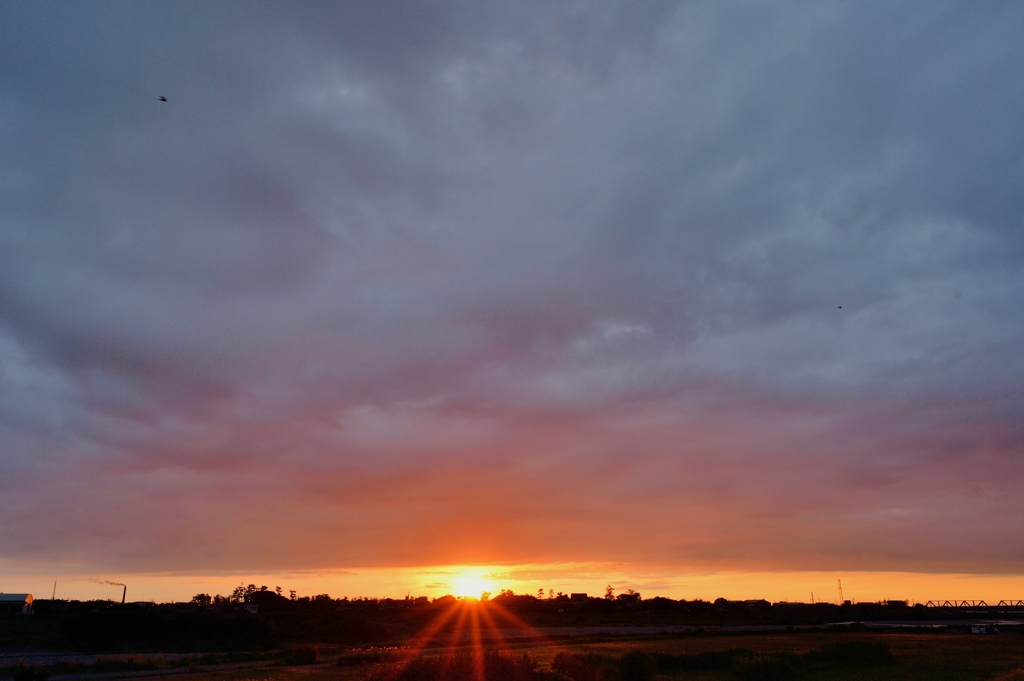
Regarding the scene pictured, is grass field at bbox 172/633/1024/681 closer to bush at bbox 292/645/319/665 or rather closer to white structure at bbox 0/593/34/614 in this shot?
bush at bbox 292/645/319/665

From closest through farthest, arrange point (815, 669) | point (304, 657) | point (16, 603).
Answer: point (815, 669), point (304, 657), point (16, 603)

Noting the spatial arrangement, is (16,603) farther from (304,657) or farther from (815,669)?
(815,669)

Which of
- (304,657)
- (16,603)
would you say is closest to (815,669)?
(304,657)

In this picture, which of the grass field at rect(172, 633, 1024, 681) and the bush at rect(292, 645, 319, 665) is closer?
the grass field at rect(172, 633, 1024, 681)

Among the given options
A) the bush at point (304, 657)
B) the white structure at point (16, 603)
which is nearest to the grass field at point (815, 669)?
the bush at point (304, 657)

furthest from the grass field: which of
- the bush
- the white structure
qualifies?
the white structure

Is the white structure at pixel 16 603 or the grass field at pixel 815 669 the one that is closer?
the grass field at pixel 815 669

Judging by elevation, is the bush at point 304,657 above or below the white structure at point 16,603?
below

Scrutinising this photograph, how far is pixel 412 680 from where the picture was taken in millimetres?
27594

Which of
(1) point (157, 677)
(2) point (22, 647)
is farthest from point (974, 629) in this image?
(2) point (22, 647)

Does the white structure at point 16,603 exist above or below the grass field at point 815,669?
above

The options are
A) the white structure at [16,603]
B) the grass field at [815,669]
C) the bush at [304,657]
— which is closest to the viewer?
the grass field at [815,669]

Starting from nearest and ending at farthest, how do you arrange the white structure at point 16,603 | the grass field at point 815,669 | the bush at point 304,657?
the grass field at point 815,669, the bush at point 304,657, the white structure at point 16,603

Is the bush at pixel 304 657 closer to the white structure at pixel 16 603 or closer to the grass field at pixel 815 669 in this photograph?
the grass field at pixel 815 669
